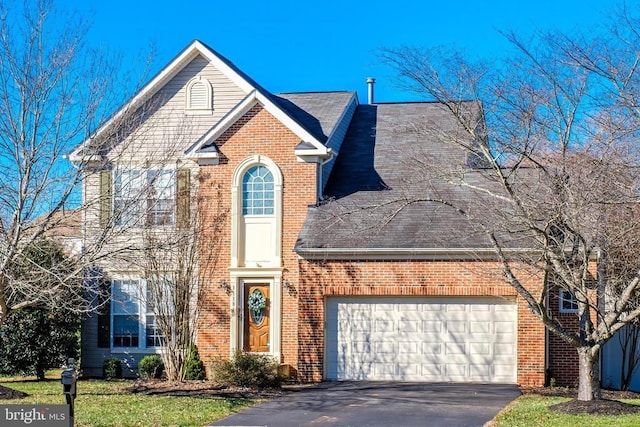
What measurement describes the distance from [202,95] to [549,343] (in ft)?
34.8

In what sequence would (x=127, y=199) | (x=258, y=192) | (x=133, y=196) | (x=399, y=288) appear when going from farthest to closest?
1. (x=258, y=192)
2. (x=399, y=288)
3. (x=133, y=196)
4. (x=127, y=199)

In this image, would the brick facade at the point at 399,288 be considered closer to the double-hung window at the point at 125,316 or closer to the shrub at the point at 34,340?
the double-hung window at the point at 125,316

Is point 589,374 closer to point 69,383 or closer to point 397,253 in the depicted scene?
point 397,253

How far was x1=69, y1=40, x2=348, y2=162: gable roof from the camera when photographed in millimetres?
18562

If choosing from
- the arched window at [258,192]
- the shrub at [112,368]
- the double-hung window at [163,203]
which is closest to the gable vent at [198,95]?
the double-hung window at [163,203]

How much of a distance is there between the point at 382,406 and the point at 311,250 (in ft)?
15.1

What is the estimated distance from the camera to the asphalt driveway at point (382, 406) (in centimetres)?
1527

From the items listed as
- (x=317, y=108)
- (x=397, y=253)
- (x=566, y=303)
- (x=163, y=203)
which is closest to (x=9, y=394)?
(x=163, y=203)

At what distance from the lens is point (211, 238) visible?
22062mm

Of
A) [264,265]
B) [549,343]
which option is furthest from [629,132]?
[264,265]

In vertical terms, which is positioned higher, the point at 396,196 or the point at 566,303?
the point at 396,196

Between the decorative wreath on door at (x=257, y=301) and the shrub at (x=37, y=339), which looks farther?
the shrub at (x=37, y=339)

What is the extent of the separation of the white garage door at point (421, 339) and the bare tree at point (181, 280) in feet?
11.0

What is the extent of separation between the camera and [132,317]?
2289 centimetres
